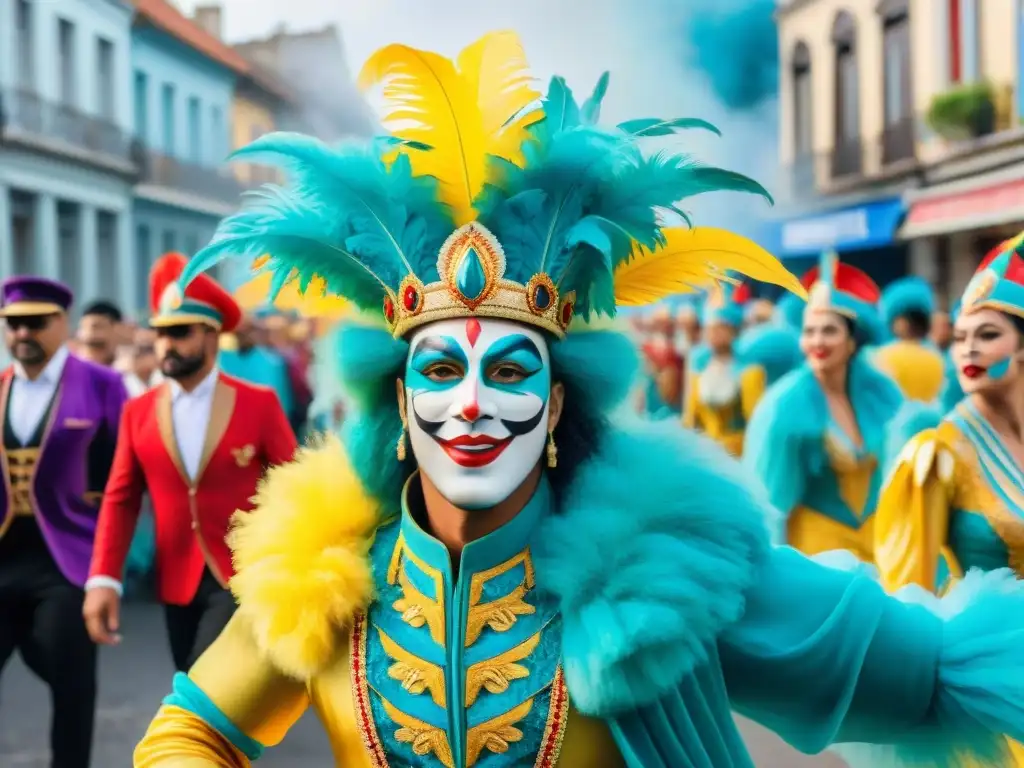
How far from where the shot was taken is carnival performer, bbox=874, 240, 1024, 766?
156 inches

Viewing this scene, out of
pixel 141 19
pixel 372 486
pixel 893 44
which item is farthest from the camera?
pixel 141 19

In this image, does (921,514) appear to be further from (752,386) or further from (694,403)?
(694,403)

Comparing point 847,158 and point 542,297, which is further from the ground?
point 847,158

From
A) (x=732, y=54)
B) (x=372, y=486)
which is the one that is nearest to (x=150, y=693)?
(x=372, y=486)

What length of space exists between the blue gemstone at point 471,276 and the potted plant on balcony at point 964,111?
1823 centimetres

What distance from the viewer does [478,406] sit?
2.55 m

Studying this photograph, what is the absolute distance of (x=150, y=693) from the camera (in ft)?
22.8

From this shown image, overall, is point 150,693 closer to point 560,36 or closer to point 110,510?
point 110,510

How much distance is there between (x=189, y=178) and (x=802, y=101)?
652 inches

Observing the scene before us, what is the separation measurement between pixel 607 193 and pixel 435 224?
12.5 inches

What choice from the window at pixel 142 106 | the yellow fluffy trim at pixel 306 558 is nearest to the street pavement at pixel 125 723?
the yellow fluffy trim at pixel 306 558

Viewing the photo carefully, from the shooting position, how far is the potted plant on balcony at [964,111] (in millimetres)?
19438

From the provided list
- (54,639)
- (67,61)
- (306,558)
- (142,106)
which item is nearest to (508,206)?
(306,558)

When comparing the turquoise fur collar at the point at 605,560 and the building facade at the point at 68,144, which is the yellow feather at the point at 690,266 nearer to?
the turquoise fur collar at the point at 605,560
